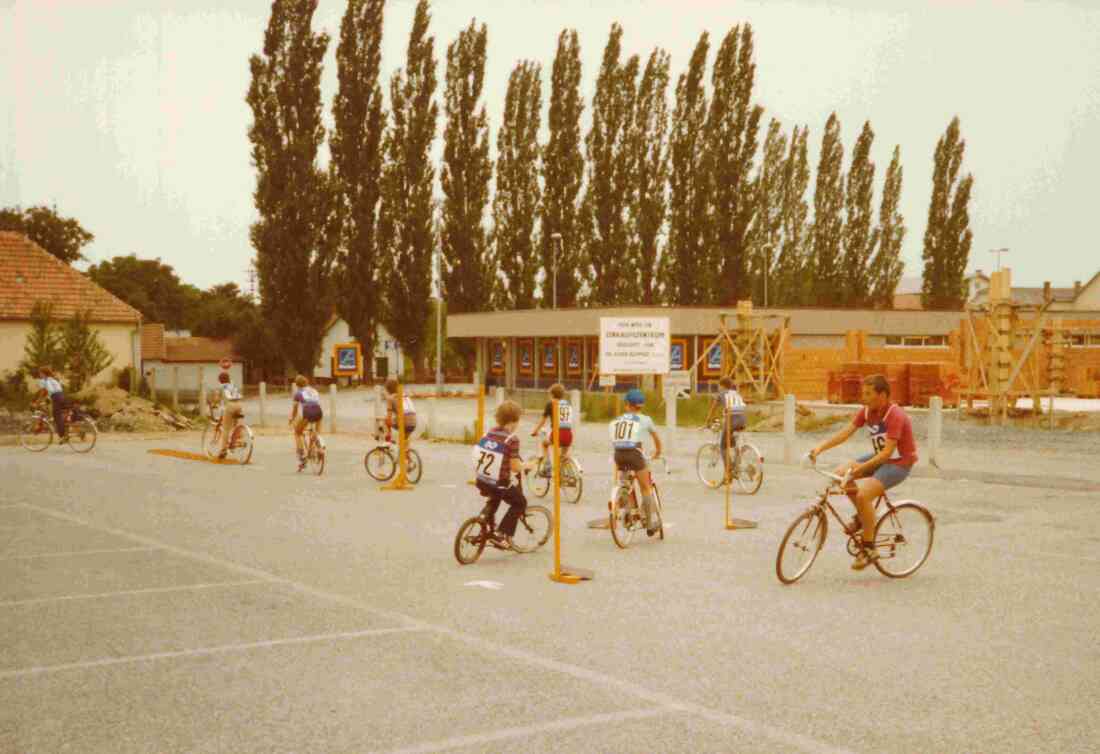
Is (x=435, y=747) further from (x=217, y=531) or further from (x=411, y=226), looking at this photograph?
(x=411, y=226)

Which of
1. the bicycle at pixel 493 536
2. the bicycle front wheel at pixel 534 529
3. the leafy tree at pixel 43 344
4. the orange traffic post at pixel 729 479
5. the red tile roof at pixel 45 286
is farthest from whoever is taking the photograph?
the red tile roof at pixel 45 286

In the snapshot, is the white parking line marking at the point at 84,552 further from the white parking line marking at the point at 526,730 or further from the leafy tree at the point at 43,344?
the leafy tree at the point at 43,344

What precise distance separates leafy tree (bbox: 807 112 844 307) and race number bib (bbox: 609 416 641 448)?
52.9 m

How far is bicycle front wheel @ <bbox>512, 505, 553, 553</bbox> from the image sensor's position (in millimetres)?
11656

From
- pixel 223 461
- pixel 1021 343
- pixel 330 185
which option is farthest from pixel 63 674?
pixel 330 185

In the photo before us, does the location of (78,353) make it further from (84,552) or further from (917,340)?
(917,340)

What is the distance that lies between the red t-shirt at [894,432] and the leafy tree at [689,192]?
4500 centimetres

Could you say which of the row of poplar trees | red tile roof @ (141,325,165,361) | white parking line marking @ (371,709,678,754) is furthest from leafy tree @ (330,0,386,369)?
white parking line marking @ (371,709,678,754)

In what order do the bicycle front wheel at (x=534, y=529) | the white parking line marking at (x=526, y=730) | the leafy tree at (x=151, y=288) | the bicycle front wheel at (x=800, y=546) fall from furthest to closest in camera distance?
the leafy tree at (x=151, y=288), the bicycle front wheel at (x=534, y=529), the bicycle front wheel at (x=800, y=546), the white parking line marking at (x=526, y=730)

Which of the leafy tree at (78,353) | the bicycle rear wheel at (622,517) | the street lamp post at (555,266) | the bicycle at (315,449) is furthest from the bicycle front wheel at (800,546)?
the street lamp post at (555,266)

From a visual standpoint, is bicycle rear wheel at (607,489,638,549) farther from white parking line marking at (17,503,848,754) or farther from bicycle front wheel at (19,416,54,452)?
bicycle front wheel at (19,416,54,452)

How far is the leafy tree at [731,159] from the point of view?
54.0m

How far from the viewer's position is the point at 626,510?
11906 mm

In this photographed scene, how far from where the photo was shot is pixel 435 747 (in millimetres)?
5426
